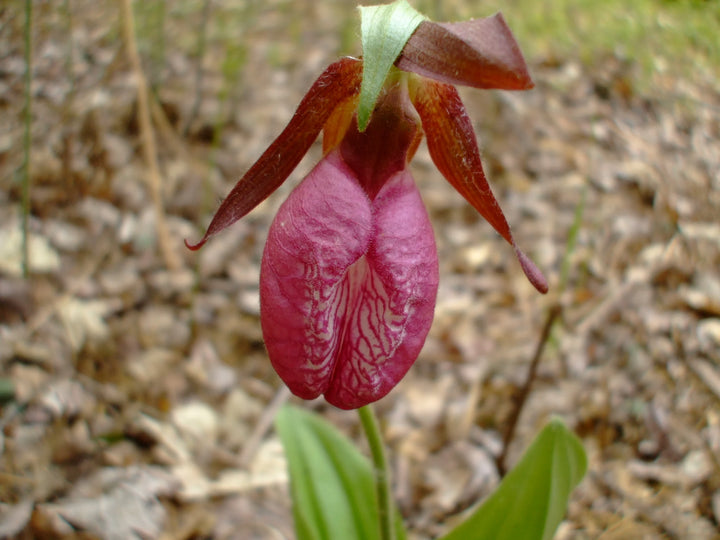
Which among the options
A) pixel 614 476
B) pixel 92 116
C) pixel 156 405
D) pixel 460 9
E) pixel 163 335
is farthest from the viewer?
pixel 460 9

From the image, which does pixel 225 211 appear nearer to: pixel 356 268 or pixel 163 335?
pixel 356 268

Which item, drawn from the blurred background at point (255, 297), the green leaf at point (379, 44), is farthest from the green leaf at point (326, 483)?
the green leaf at point (379, 44)

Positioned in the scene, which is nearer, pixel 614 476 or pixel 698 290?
pixel 614 476

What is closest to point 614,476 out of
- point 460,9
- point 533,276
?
point 533,276

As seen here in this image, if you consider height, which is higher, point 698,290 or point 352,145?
point 352,145

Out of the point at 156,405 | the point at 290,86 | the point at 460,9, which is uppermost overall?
the point at 460,9

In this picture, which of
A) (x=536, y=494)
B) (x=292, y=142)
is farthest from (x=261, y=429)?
(x=292, y=142)

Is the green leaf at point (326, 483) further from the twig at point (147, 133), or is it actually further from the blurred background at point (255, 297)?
the twig at point (147, 133)

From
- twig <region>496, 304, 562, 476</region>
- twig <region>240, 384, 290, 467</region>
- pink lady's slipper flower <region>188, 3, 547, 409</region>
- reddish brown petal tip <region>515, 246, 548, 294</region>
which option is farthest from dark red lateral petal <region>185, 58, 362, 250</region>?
twig <region>240, 384, 290, 467</region>
